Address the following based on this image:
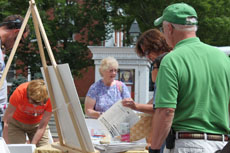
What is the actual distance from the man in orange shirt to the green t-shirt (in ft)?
8.44

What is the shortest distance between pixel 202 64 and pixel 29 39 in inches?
815

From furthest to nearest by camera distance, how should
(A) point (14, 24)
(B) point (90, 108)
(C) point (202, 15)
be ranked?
1. (C) point (202, 15)
2. (B) point (90, 108)
3. (A) point (14, 24)

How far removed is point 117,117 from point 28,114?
6.10 feet

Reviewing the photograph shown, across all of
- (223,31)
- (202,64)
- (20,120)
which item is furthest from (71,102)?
(223,31)

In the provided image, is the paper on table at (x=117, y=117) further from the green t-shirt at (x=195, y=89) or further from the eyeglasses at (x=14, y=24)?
the green t-shirt at (x=195, y=89)

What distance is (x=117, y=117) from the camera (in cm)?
345

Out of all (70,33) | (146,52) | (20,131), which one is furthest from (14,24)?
(70,33)

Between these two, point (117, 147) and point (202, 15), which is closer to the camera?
point (117, 147)

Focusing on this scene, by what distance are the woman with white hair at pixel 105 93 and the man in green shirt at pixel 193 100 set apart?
2.53m

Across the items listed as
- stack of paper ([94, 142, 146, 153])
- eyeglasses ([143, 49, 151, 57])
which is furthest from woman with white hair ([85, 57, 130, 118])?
A: stack of paper ([94, 142, 146, 153])

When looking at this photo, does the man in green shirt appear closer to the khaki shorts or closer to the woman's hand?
the woman's hand

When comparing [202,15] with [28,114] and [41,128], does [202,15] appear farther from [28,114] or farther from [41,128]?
[41,128]

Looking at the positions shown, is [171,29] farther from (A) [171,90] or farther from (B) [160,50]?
(B) [160,50]

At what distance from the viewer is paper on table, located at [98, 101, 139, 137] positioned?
3428 millimetres
